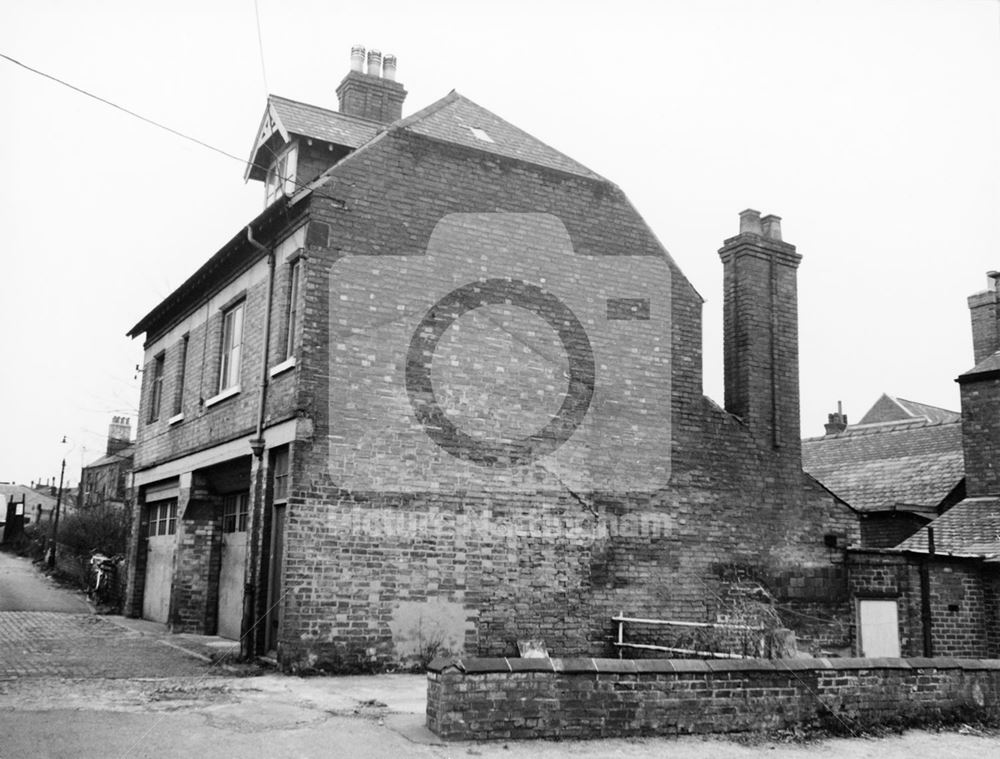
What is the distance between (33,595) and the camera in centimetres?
2594

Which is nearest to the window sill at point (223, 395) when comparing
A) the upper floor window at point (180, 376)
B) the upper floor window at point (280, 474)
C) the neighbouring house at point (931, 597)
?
the upper floor window at point (280, 474)

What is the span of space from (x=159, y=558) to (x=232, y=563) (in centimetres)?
386

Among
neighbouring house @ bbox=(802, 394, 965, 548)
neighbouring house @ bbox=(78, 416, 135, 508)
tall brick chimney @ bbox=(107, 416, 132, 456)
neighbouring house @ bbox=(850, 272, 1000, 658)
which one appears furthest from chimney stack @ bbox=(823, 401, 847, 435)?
tall brick chimney @ bbox=(107, 416, 132, 456)

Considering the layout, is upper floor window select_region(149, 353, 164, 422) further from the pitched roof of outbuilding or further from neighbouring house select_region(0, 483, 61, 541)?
neighbouring house select_region(0, 483, 61, 541)

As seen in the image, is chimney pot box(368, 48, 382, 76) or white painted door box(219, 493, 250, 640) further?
chimney pot box(368, 48, 382, 76)

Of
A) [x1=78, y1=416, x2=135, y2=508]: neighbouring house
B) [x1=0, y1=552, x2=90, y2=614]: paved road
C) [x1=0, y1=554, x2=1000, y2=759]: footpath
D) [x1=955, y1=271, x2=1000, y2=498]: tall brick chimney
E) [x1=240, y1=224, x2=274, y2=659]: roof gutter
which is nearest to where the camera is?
[x1=0, y1=554, x2=1000, y2=759]: footpath

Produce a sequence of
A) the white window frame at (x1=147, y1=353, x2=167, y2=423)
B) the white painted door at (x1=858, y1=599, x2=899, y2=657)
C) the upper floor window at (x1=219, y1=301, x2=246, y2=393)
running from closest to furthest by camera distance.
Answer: the white painted door at (x1=858, y1=599, x2=899, y2=657) → the upper floor window at (x1=219, y1=301, x2=246, y2=393) → the white window frame at (x1=147, y1=353, x2=167, y2=423)

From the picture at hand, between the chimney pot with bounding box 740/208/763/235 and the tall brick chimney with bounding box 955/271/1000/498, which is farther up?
the chimney pot with bounding box 740/208/763/235

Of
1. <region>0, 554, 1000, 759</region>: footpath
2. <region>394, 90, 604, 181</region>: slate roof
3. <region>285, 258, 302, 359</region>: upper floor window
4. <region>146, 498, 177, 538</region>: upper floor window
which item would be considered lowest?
<region>0, 554, 1000, 759</region>: footpath

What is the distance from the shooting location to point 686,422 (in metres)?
15.5

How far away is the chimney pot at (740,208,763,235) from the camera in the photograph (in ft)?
54.7

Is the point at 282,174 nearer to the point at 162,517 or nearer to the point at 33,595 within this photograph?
the point at 162,517

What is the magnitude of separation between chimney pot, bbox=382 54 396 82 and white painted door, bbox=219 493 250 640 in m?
8.92

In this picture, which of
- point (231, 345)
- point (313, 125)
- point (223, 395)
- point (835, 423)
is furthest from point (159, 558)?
point (835, 423)
